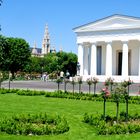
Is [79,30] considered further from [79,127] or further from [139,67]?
[79,127]

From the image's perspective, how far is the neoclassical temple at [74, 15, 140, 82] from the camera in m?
61.7

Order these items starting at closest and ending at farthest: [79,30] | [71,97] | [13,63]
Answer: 1. [71,97]
2. [79,30]
3. [13,63]

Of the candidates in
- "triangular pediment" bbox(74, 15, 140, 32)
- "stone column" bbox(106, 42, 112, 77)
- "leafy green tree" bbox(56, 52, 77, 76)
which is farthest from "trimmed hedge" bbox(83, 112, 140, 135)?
"leafy green tree" bbox(56, 52, 77, 76)

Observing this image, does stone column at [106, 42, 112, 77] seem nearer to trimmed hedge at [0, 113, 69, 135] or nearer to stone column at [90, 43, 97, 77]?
stone column at [90, 43, 97, 77]

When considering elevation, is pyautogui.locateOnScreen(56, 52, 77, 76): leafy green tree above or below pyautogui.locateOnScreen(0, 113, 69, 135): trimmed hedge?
above

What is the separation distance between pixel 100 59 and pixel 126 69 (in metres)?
8.36

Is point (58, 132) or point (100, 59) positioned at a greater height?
point (100, 59)

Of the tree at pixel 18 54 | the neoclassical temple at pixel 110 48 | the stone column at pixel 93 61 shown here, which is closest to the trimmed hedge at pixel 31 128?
the neoclassical temple at pixel 110 48

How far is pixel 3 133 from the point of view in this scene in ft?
42.3

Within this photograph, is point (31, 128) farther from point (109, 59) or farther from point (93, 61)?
point (93, 61)

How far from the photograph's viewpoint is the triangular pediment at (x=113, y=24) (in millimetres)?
61219

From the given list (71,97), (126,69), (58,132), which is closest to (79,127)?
(58,132)

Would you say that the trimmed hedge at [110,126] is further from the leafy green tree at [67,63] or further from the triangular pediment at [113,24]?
the leafy green tree at [67,63]

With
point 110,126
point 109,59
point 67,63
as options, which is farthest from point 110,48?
point 110,126
